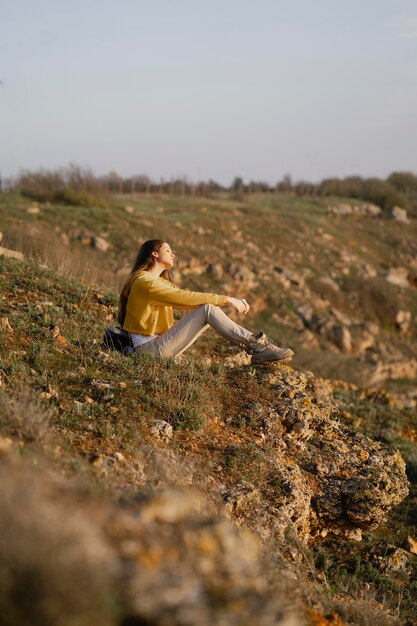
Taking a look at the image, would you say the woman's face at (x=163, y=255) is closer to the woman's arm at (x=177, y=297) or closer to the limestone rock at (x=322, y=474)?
the woman's arm at (x=177, y=297)

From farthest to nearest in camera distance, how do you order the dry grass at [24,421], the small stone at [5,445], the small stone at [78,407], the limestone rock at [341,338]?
the limestone rock at [341,338] < the small stone at [78,407] < the dry grass at [24,421] < the small stone at [5,445]

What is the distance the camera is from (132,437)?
198 inches

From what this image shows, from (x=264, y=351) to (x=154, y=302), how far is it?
1141mm

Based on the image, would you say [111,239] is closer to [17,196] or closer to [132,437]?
[17,196]

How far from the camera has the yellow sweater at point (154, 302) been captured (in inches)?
238


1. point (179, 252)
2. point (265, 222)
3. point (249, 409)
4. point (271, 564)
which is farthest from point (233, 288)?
point (271, 564)

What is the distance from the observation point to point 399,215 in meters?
35.5

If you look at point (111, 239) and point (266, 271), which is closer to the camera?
point (111, 239)

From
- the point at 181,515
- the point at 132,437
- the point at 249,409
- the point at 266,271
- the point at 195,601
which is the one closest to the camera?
the point at 195,601

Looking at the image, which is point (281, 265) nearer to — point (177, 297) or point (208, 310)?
point (208, 310)

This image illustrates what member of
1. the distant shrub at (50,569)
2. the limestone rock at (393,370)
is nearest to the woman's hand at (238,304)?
the distant shrub at (50,569)

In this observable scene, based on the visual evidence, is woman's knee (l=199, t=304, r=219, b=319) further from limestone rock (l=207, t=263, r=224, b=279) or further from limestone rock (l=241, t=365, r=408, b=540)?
limestone rock (l=207, t=263, r=224, b=279)

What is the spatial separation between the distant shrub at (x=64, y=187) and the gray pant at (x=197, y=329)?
57.0 feet

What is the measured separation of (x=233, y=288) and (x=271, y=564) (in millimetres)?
16162
